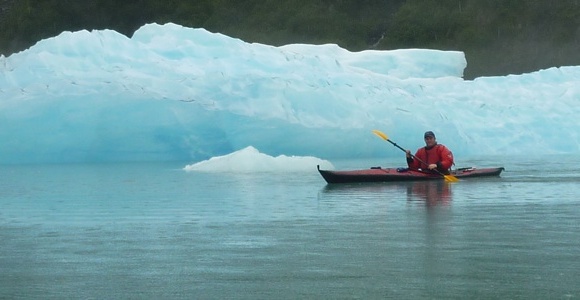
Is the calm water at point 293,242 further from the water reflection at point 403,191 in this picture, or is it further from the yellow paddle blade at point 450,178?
the yellow paddle blade at point 450,178

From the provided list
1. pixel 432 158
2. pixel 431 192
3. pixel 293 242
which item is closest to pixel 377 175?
pixel 432 158

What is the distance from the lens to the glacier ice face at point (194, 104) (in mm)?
19469

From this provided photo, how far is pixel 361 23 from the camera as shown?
46.8 metres

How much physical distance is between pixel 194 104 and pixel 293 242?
12.4 meters

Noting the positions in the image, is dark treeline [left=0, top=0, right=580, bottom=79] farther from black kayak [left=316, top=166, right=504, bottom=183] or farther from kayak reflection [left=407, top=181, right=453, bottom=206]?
kayak reflection [left=407, top=181, right=453, bottom=206]

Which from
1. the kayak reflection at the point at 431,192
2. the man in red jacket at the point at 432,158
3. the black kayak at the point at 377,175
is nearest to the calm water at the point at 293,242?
the kayak reflection at the point at 431,192

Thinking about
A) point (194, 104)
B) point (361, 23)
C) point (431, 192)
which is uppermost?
point (361, 23)

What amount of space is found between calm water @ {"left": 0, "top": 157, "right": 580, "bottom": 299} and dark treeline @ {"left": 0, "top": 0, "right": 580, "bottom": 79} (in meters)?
31.6

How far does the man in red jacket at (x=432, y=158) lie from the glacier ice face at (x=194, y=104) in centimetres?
601

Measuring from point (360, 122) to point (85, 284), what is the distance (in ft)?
48.5

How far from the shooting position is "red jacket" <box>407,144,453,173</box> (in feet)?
45.2

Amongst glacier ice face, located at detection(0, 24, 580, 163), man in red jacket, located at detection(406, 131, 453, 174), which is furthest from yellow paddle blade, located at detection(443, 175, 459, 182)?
glacier ice face, located at detection(0, 24, 580, 163)

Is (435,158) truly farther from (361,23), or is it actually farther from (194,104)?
(361,23)

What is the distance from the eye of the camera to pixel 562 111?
23422 millimetres
